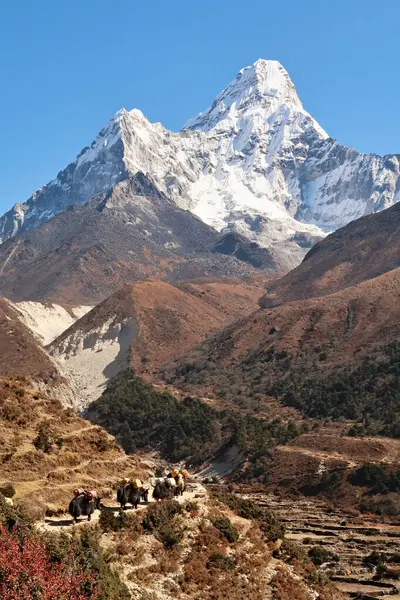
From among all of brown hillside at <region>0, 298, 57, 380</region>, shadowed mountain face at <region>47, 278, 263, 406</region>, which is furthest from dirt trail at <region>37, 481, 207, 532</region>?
shadowed mountain face at <region>47, 278, 263, 406</region>

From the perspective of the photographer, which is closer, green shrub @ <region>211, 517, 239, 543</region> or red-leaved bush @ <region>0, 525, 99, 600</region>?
red-leaved bush @ <region>0, 525, 99, 600</region>

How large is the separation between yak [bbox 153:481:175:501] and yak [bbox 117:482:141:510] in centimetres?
197

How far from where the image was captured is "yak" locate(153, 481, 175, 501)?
93.6ft

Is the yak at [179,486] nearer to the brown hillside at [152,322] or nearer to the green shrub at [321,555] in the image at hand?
the green shrub at [321,555]

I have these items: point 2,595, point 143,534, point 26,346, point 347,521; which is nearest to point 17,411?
point 143,534

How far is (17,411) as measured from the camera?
106 feet

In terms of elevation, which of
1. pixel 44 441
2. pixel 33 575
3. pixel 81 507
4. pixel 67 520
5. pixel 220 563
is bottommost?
pixel 33 575

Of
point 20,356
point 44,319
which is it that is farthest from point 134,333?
point 44,319

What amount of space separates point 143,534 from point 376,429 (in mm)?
56584

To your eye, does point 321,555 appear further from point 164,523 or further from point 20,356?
point 20,356

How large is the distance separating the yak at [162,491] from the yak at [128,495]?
77.5 inches

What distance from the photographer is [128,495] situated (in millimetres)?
26500

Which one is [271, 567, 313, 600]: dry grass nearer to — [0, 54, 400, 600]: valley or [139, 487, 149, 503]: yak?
[0, 54, 400, 600]: valley

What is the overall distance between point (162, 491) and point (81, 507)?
513 cm
